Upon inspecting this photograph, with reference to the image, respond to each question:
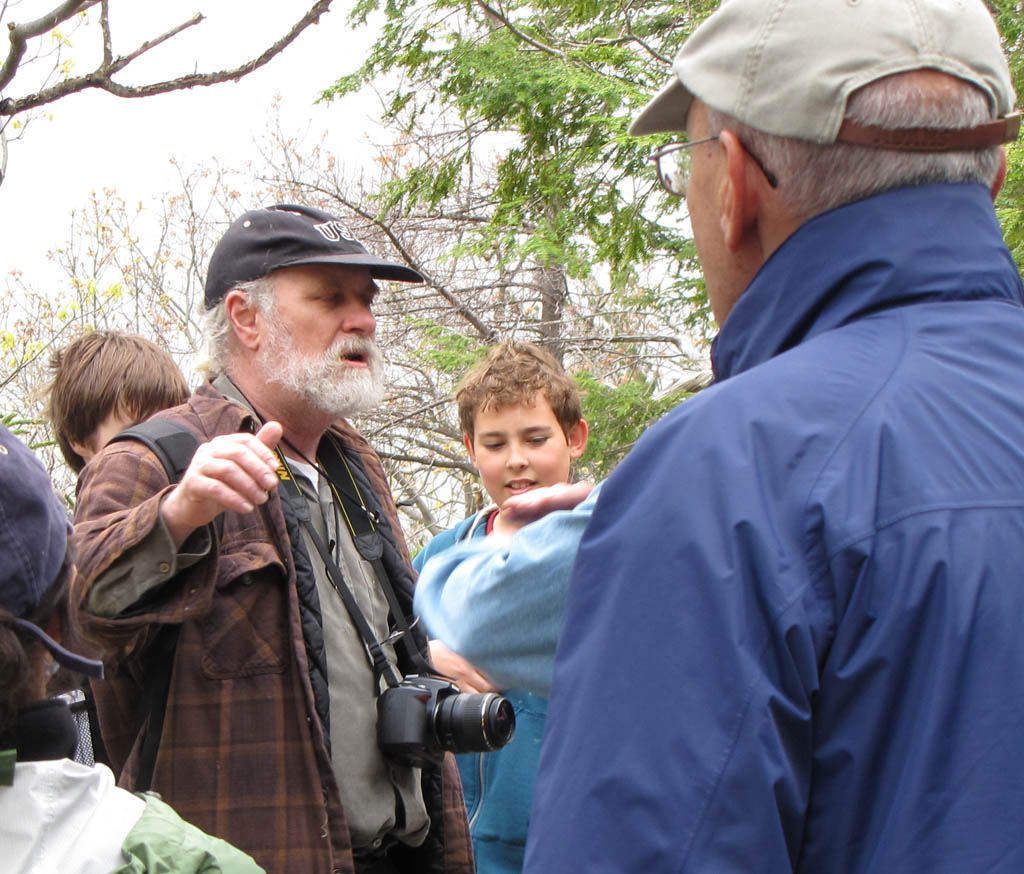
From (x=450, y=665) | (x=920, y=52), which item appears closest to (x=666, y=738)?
(x=920, y=52)

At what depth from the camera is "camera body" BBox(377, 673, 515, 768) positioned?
2.51m

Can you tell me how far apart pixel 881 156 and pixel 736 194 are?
16 cm

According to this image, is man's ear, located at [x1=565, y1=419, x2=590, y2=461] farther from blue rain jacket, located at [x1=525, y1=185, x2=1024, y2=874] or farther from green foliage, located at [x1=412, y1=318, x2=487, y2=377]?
green foliage, located at [x1=412, y1=318, x2=487, y2=377]

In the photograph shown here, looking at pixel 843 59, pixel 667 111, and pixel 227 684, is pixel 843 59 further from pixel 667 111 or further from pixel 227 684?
pixel 227 684

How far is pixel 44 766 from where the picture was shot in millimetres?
1371

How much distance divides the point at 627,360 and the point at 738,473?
874cm

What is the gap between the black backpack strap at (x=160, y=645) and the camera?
2330 mm

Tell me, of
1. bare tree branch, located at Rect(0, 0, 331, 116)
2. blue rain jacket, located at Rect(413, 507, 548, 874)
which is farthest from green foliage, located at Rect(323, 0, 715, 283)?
blue rain jacket, located at Rect(413, 507, 548, 874)

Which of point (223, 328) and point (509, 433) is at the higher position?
point (223, 328)

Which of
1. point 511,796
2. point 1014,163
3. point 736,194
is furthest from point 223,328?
point 1014,163

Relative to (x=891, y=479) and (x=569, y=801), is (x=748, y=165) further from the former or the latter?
(x=569, y=801)

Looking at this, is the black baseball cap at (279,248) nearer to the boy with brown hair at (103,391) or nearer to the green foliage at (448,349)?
the boy with brown hair at (103,391)

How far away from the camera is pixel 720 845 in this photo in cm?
94

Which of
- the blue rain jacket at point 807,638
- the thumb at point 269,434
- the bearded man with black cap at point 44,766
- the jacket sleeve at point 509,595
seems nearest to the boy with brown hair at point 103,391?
the thumb at point 269,434
